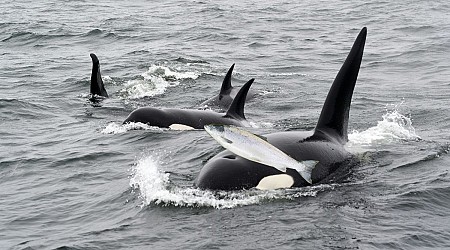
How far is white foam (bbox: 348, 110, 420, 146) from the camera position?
1223cm

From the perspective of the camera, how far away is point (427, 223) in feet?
27.9

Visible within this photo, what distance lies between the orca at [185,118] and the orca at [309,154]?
12.6ft

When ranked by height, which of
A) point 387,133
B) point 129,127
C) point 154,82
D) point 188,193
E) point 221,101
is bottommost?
point 154,82

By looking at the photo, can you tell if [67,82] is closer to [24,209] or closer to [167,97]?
[167,97]

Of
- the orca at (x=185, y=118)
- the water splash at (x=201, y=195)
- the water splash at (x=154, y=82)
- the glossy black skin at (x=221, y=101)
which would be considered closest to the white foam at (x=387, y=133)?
the orca at (x=185, y=118)

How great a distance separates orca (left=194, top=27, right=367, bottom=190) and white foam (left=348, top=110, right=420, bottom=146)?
104 centimetres

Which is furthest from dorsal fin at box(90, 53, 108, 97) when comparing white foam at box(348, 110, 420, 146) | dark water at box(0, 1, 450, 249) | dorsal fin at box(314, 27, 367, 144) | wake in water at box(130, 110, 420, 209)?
dorsal fin at box(314, 27, 367, 144)

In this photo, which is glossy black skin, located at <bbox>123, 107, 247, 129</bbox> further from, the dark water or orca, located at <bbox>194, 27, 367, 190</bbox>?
orca, located at <bbox>194, 27, 367, 190</bbox>

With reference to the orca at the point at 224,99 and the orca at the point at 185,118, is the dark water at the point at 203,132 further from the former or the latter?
the orca at the point at 224,99

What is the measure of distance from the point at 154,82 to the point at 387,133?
9.38 meters

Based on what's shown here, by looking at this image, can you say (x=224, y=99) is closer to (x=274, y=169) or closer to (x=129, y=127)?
(x=129, y=127)

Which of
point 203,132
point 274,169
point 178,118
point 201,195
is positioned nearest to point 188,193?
point 201,195

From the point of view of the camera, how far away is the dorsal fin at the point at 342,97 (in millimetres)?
9977

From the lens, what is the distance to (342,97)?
10.3 m
